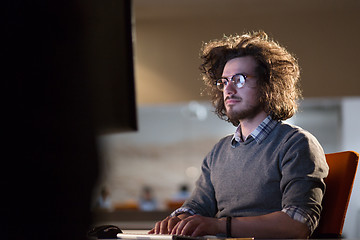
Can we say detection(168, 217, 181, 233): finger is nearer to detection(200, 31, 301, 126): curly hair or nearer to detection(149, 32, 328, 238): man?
detection(149, 32, 328, 238): man

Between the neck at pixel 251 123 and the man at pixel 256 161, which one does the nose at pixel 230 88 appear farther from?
the neck at pixel 251 123

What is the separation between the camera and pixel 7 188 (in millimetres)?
415

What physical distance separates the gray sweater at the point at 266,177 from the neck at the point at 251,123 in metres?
0.04

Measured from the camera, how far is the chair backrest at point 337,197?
1383mm

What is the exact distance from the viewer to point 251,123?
156cm

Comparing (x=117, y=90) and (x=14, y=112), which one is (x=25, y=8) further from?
(x=117, y=90)

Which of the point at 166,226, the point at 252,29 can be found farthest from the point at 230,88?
the point at 252,29

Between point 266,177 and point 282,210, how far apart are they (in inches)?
5.5

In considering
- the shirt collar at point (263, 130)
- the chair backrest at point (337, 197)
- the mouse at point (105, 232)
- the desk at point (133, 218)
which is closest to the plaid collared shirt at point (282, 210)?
the shirt collar at point (263, 130)

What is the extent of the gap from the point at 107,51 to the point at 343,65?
3719 mm

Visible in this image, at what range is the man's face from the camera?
1.53 metres

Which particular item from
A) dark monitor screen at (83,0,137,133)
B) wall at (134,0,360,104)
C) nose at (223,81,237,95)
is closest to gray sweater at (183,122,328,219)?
nose at (223,81,237,95)

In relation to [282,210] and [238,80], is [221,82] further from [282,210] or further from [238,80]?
[282,210]

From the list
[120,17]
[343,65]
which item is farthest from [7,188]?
[343,65]
